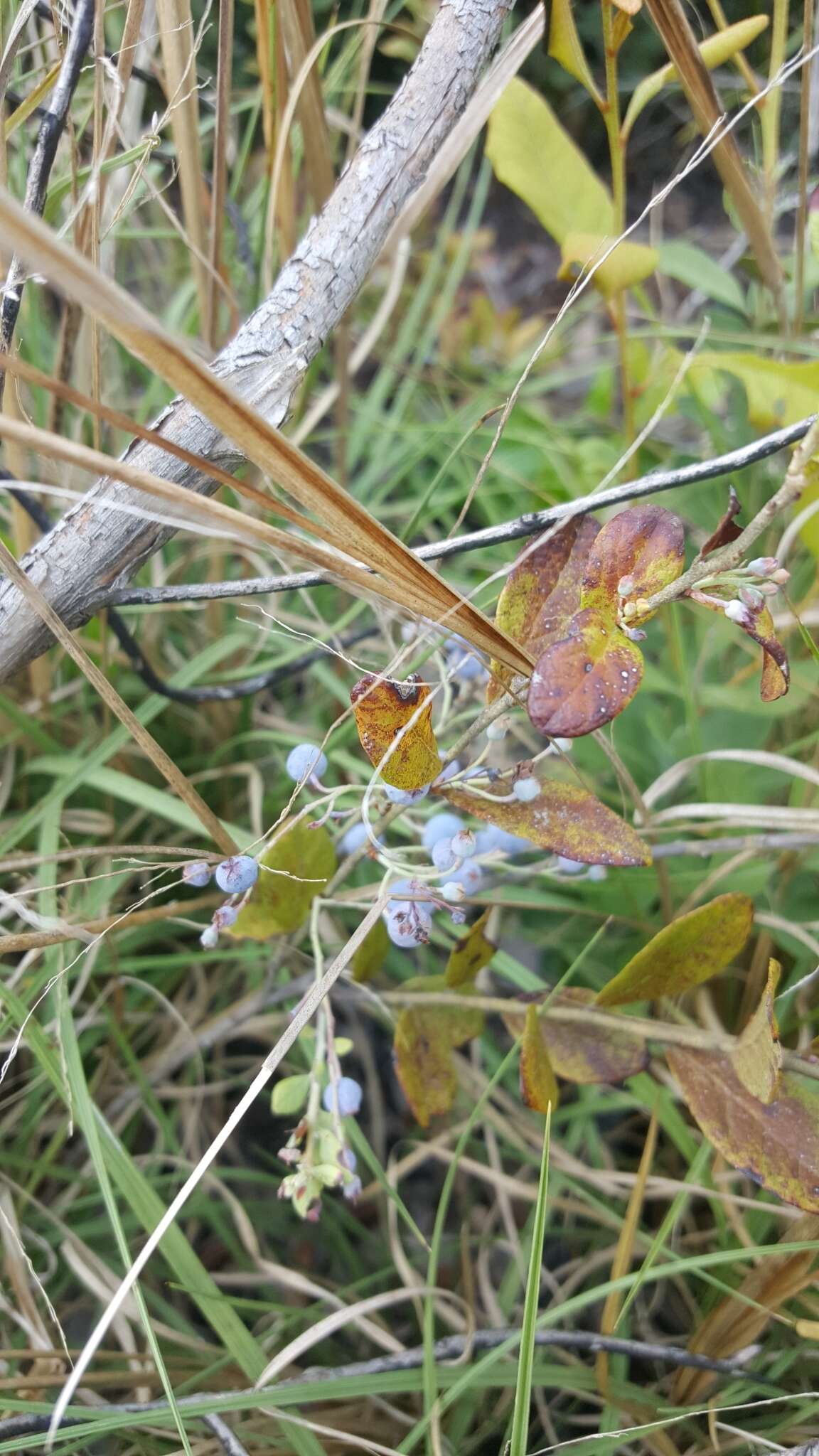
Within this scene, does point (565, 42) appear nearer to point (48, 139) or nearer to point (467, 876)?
point (48, 139)

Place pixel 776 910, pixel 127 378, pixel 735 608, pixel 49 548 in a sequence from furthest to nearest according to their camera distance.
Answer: pixel 127 378, pixel 776 910, pixel 49 548, pixel 735 608

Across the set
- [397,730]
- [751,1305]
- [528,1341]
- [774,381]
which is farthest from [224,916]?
[774,381]

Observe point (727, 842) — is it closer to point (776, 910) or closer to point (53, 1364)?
point (776, 910)

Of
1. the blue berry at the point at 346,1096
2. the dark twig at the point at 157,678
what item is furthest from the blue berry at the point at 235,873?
the dark twig at the point at 157,678

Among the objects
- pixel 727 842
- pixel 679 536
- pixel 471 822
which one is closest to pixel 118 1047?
pixel 471 822

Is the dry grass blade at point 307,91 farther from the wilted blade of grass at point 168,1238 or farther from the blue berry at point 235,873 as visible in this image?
the wilted blade of grass at point 168,1238

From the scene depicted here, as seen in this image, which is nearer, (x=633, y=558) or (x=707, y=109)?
(x=633, y=558)

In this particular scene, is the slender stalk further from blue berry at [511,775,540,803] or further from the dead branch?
blue berry at [511,775,540,803]
